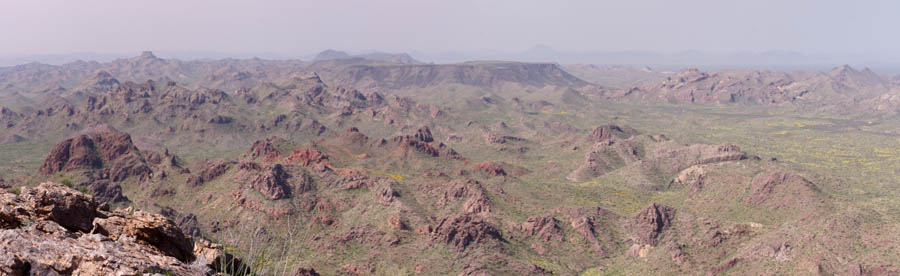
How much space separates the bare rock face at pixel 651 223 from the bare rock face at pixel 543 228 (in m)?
16.6

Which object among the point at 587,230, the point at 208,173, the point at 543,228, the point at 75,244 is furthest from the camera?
the point at 208,173

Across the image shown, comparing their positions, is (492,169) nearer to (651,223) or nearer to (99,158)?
(651,223)

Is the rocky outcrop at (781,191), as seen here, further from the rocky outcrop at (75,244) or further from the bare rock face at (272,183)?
the rocky outcrop at (75,244)

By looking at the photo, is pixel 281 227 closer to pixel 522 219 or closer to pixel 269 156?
pixel 269 156

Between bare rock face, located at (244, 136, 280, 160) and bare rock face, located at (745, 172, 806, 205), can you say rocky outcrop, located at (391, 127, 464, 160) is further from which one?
bare rock face, located at (745, 172, 806, 205)

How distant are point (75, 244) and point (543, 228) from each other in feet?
300

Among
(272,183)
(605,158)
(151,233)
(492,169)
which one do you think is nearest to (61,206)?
(151,233)

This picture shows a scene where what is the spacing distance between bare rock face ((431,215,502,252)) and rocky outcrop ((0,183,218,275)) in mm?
71708

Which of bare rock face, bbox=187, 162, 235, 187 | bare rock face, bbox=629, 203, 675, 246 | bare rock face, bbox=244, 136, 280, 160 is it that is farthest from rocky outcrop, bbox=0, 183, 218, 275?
bare rock face, bbox=244, 136, 280, 160

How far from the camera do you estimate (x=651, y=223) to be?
99.9 m

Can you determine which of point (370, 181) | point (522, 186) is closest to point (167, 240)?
point (370, 181)

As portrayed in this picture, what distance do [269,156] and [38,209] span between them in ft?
422

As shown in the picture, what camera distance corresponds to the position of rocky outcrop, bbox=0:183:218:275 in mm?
13695

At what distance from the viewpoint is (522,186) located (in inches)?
4899
